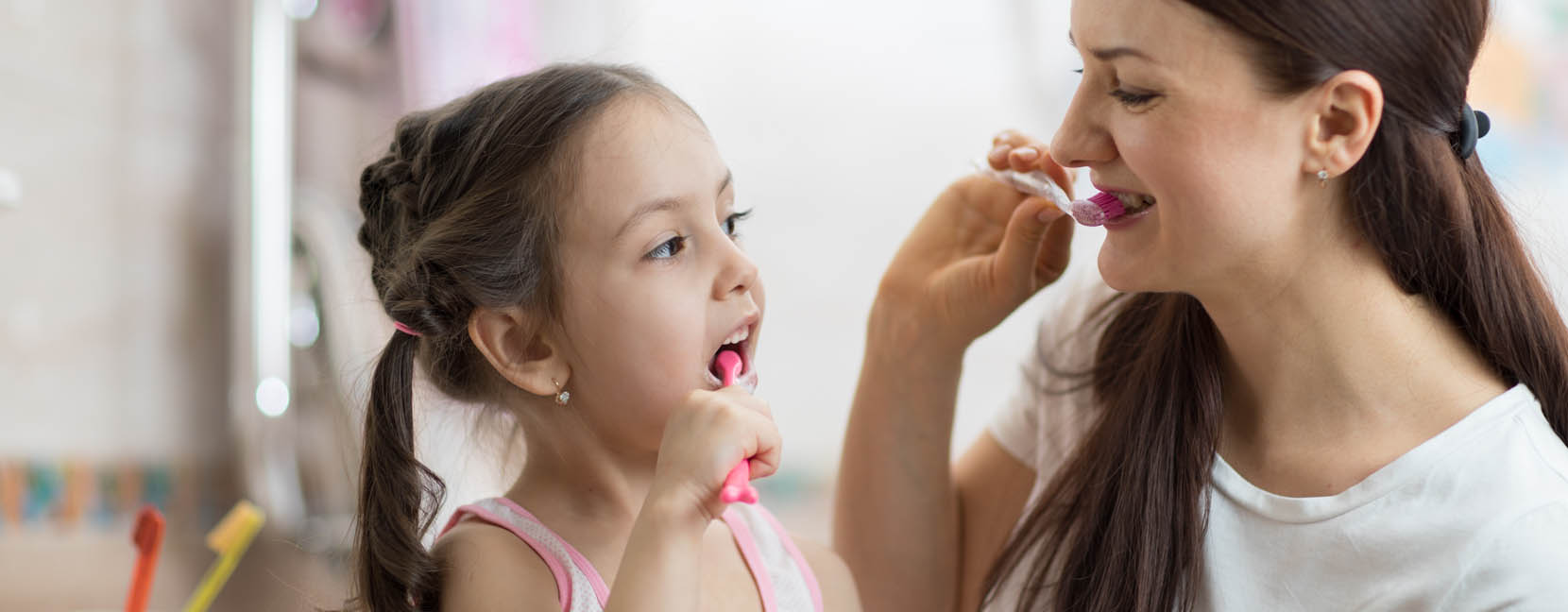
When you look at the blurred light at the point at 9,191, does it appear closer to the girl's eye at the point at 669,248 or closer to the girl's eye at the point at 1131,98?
the girl's eye at the point at 669,248

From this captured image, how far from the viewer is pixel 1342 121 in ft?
2.82

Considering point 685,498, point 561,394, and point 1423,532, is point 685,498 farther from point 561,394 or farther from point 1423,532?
point 1423,532

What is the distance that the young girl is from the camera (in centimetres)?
89

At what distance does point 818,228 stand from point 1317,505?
1010mm

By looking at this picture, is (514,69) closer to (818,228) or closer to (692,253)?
(818,228)

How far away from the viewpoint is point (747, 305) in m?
0.94

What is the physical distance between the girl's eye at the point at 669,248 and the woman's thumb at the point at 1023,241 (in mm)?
344

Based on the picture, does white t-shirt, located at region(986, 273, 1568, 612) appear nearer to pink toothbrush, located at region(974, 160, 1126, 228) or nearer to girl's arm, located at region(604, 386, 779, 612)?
pink toothbrush, located at region(974, 160, 1126, 228)

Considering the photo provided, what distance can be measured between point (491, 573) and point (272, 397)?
0.77 meters

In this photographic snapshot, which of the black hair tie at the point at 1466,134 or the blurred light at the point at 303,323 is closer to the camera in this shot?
the black hair tie at the point at 1466,134

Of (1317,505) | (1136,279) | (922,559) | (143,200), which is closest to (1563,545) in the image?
(1317,505)

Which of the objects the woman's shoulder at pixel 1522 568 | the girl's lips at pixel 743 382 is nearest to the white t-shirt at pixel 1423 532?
the woman's shoulder at pixel 1522 568

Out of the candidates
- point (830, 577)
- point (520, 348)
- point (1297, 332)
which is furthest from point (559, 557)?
point (1297, 332)

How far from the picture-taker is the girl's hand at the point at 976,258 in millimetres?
1119
